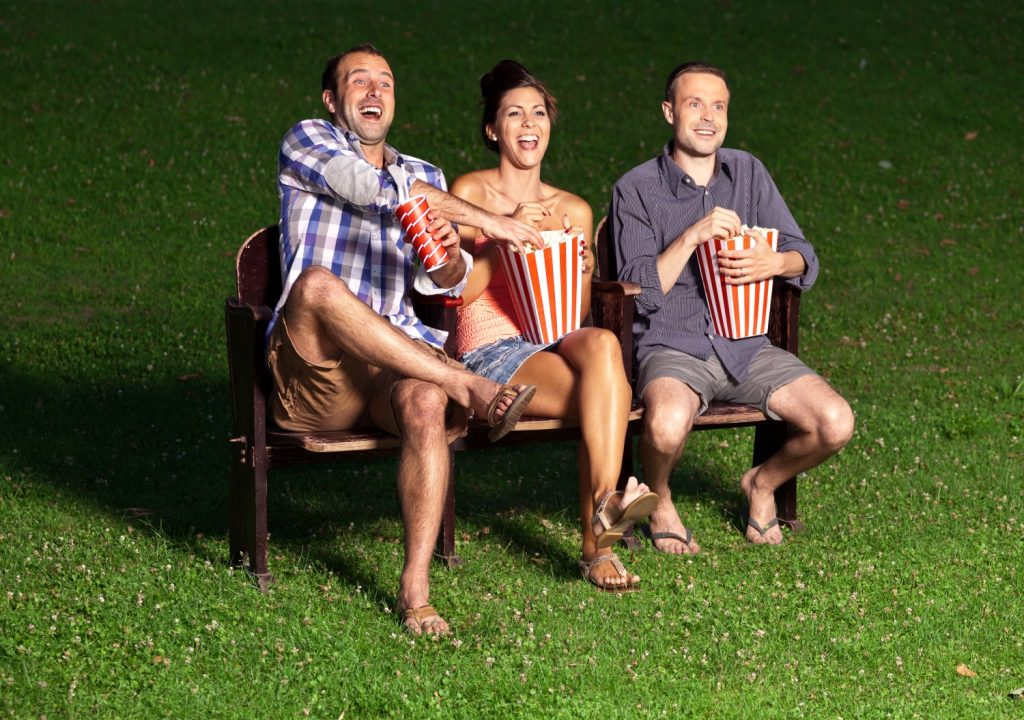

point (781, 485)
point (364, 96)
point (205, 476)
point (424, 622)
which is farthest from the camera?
point (205, 476)

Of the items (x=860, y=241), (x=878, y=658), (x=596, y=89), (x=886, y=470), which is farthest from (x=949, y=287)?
(x=878, y=658)

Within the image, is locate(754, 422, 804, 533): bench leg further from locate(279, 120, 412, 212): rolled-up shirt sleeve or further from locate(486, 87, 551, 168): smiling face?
locate(279, 120, 412, 212): rolled-up shirt sleeve

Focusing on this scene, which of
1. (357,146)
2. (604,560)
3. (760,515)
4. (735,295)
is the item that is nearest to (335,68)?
(357,146)

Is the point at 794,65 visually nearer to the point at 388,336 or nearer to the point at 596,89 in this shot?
the point at 596,89

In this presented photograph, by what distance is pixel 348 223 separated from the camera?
17.0 ft

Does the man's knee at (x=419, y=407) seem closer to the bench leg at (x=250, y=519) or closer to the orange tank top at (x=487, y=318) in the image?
the bench leg at (x=250, y=519)

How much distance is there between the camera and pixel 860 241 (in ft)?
38.0

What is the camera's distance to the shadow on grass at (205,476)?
590 cm

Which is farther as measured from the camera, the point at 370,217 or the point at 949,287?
the point at 949,287

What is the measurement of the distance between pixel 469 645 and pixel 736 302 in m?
1.85

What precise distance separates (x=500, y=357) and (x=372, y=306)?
1.66 feet

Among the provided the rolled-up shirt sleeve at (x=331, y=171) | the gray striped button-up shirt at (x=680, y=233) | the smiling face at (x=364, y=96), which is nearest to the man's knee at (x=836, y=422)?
the gray striped button-up shirt at (x=680, y=233)

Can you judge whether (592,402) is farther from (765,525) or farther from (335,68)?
(335,68)

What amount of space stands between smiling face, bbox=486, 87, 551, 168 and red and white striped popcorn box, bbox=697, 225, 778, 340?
75 centimetres
